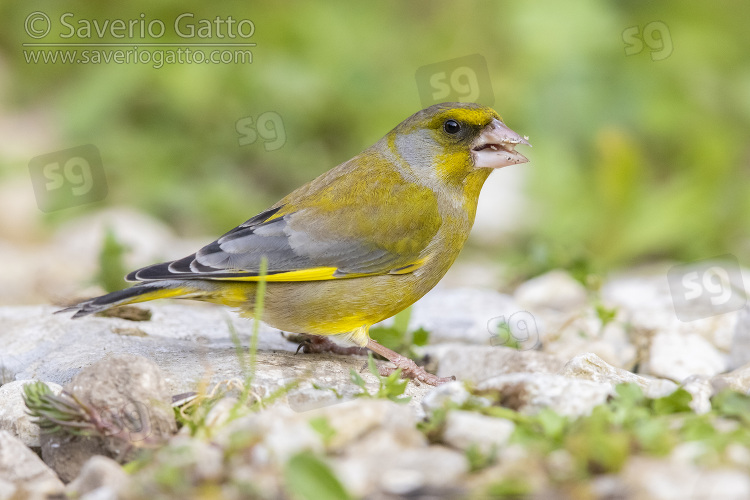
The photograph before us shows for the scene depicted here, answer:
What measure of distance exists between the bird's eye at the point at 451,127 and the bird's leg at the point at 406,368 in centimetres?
106

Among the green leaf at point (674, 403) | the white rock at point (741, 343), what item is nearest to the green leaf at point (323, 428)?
the green leaf at point (674, 403)

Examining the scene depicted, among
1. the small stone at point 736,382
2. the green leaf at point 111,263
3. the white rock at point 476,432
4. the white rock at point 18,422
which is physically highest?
the green leaf at point 111,263

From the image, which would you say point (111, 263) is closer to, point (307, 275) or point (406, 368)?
point (307, 275)

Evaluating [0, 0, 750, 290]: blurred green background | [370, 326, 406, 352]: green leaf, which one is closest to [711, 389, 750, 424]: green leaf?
[370, 326, 406, 352]: green leaf

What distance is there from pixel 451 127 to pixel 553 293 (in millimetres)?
1685

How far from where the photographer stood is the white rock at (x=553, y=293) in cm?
554

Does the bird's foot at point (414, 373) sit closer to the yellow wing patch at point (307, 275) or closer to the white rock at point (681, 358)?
the yellow wing patch at point (307, 275)

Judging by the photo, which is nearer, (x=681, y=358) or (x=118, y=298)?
(x=118, y=298)

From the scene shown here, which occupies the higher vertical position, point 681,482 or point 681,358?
Result: point 681,482

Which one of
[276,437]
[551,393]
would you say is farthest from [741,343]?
[276,437]

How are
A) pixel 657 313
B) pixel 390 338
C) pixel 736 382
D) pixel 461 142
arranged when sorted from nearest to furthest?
pixel 736 382 < pixel 461 142 < pixel 390 338 < pixel 657 313

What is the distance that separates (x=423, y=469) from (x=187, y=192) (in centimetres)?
579

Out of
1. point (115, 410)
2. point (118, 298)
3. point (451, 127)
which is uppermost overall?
point (451, 127)

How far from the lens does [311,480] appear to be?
7.30 feet
